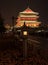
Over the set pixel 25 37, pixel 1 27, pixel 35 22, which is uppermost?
pixel 25 37

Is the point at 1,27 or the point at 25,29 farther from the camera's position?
the point at 1,27

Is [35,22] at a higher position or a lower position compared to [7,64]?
lower

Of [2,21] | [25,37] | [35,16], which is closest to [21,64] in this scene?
[25,37]

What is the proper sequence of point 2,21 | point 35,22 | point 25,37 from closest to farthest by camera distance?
point 25,37, point 2,21, point 35,22

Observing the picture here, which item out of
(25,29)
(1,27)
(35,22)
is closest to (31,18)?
(35,22)

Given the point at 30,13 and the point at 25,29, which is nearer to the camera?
the point at 25,29

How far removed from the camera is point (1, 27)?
4478 cm

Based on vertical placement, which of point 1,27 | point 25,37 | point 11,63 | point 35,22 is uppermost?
point 25,37

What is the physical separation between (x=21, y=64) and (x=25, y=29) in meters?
2.90

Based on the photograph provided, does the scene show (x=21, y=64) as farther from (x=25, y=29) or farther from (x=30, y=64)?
(x=25, y=29)

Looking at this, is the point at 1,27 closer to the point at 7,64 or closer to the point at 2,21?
the point at 2,21

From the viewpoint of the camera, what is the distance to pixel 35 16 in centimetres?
11881

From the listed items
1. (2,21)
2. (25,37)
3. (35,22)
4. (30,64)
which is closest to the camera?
(30,64)

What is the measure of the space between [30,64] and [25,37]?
2438 mm
